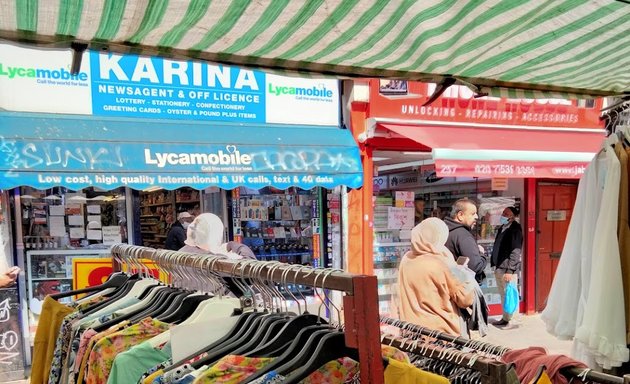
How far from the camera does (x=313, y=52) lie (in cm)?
206

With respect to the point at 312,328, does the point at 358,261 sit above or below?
below

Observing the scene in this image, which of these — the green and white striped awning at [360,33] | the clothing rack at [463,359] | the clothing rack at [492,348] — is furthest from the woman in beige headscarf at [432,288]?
the clothing rack at [463,359]

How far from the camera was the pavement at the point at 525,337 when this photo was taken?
6246mm

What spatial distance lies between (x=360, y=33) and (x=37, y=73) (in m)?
4.65

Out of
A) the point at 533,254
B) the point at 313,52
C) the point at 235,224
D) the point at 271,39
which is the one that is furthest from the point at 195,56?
the point at 533,254

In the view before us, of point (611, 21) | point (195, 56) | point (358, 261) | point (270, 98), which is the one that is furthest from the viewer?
point (358, 261)

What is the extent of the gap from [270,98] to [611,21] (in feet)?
15.9

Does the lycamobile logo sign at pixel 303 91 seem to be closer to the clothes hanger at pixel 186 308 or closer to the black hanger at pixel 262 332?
the clothes hanger at pixel 186 308

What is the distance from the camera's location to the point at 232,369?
1.39 meters

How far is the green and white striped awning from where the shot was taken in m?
1.62

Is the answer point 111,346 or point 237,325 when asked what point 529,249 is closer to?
point 237,325

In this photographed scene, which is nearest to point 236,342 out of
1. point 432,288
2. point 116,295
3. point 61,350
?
point 61,350

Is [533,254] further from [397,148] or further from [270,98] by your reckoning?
[270,98]

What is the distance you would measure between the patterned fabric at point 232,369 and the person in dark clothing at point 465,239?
14.0ft
